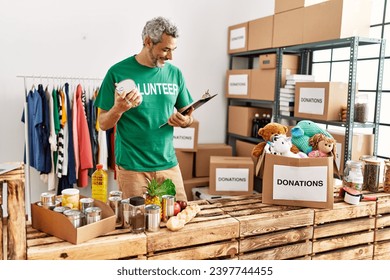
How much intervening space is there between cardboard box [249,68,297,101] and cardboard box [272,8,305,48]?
0.25 metres

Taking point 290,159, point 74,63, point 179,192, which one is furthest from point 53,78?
point 290,159

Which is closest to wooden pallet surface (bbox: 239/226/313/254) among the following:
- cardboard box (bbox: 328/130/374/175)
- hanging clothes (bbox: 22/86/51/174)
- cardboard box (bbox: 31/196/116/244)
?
cardboard box (bbox: 31/196/116/244)

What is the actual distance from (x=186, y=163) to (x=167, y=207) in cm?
223

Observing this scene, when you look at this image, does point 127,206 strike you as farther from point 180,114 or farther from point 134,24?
point 134,24

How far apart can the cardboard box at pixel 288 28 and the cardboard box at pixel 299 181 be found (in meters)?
1.74

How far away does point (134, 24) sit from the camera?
12.3ft

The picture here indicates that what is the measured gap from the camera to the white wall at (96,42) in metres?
3.35

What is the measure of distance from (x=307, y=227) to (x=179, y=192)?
2.50ft

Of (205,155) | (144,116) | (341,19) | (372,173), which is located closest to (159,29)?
(144,116)

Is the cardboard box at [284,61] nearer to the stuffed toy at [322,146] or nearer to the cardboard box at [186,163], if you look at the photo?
the cardboard box at [186,163]

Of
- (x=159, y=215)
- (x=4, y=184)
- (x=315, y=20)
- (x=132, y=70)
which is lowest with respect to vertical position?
(x=159, y=215)

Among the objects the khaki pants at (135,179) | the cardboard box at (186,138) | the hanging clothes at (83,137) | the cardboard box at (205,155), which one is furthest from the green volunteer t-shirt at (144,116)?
the cardboard box at (205,155)

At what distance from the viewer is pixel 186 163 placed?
373 centimetres

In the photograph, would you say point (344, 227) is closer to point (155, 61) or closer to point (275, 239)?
point (275, 239)
